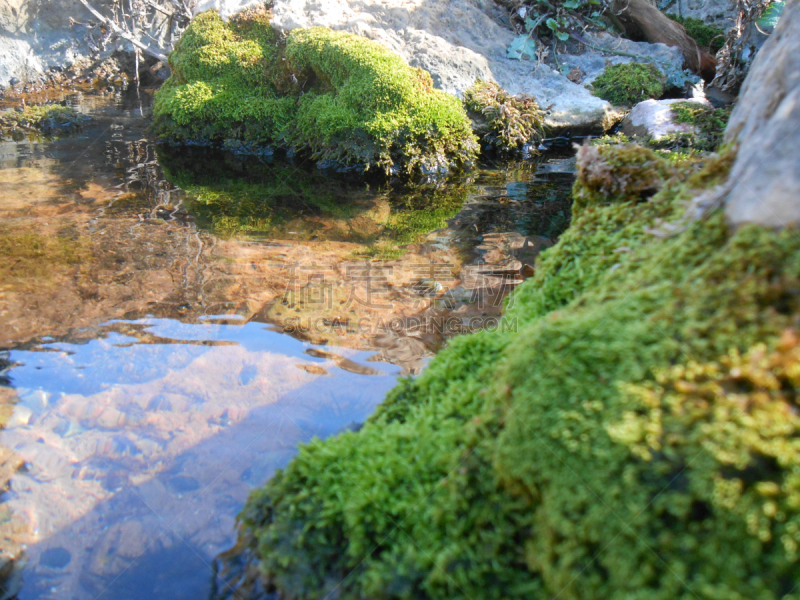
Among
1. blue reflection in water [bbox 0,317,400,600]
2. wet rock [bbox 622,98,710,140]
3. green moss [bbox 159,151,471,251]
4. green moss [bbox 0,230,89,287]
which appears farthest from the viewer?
wet rock [bbox 622,98,710,140]

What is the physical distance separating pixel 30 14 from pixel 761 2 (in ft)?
51.6

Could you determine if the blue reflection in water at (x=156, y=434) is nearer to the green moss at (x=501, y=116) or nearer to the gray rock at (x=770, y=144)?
the gray rock at (x=770, y=144)

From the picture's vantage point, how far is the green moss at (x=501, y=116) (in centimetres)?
869

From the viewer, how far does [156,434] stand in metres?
3.01

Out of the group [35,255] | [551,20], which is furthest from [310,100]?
[551,20]

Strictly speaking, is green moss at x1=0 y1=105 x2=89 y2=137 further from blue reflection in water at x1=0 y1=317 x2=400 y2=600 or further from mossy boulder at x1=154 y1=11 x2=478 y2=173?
blue reflection in water at x1=0 y1=317 x2=400 y2=600

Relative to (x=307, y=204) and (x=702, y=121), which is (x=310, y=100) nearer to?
(x=307, y=204)

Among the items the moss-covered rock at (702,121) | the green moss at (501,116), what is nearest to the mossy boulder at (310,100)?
the green moss at (501,116)

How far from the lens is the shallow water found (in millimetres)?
2531

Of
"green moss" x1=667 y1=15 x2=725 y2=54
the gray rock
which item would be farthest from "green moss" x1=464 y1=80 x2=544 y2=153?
the gray rock

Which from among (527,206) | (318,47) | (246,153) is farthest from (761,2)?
(246,153)

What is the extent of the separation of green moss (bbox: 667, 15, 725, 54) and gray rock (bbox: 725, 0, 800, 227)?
10.7 m

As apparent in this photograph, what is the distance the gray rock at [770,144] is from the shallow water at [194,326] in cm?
225

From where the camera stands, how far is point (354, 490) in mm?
1883
